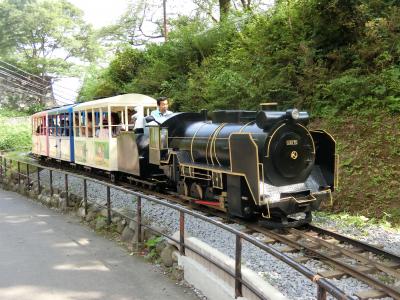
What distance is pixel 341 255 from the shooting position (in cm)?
567

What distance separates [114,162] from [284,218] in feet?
21.8

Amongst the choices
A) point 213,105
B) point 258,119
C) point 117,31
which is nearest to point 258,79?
point 213,105

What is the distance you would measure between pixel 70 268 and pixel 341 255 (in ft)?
11.8

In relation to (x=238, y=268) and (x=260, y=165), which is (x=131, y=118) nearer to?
(x=260, y=165)

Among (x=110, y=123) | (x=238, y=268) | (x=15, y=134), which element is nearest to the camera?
(x=238, y=268)

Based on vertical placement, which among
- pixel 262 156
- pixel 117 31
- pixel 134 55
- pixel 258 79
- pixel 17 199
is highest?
pixel 117 31

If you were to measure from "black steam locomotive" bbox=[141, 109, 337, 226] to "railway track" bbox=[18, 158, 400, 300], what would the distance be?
29cm

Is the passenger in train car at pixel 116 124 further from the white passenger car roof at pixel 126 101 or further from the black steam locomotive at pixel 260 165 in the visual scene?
the black steam locomotive at pixel 260 165

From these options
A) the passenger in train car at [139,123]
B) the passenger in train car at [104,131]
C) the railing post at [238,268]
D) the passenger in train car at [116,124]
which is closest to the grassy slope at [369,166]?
the railing post at [238,268]

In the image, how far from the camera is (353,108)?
33.6 feet

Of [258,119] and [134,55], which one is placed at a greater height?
[134,55]

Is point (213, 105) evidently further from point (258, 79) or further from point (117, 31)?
point (117, 31)

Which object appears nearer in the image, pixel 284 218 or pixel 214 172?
pixel 284 218

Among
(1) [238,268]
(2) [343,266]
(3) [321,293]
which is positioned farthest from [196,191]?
(3) [321,293]
